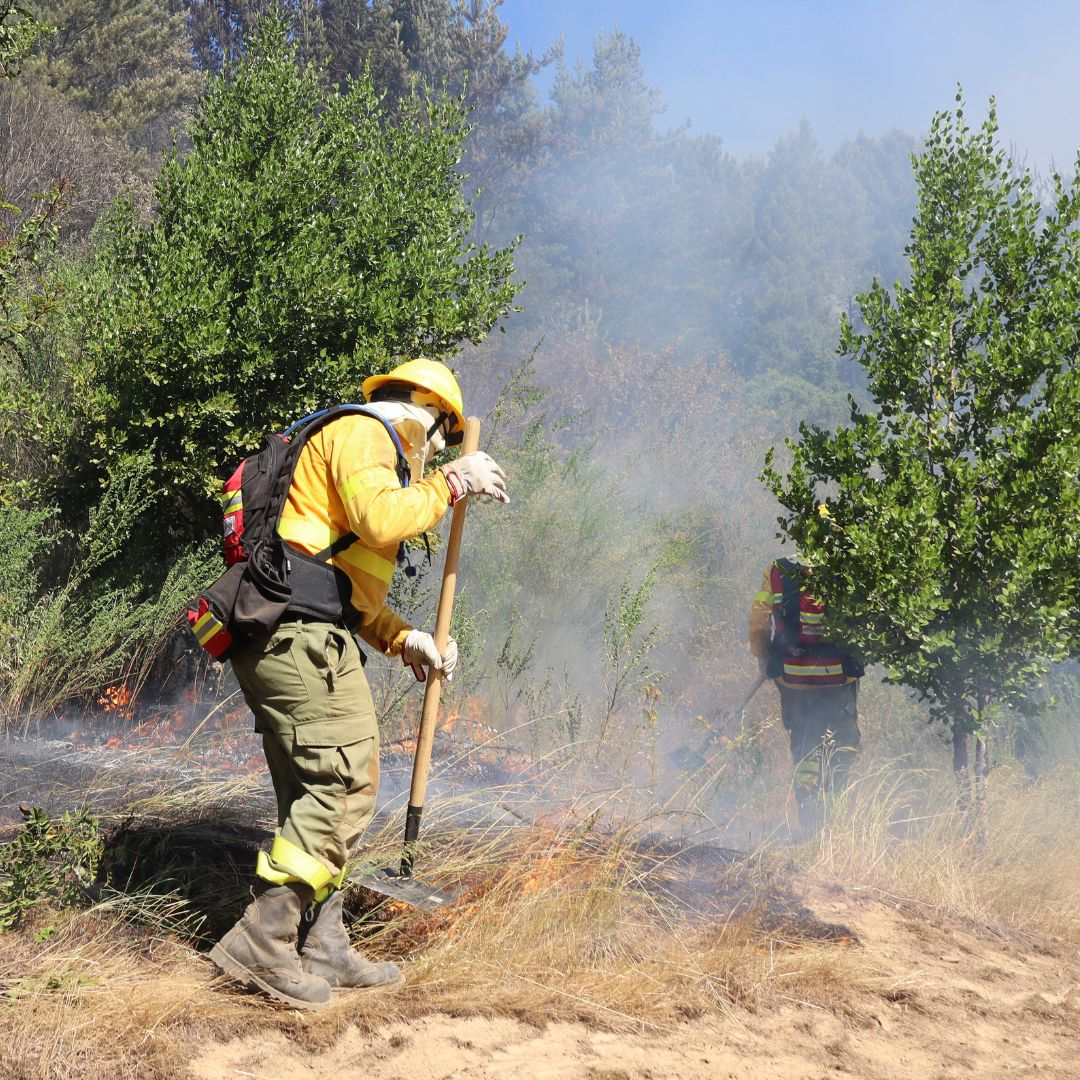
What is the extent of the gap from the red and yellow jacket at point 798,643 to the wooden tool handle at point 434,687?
288cm

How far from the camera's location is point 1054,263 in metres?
4.86

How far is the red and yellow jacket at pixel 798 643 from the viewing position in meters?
6.05

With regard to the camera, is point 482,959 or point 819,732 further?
point 819,732

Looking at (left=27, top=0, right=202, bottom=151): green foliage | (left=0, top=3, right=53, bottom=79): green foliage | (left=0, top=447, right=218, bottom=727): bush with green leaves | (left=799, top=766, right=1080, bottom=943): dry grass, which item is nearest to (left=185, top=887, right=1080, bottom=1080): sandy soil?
(left=799, top=766, right=1080, bottom=943): dry grass

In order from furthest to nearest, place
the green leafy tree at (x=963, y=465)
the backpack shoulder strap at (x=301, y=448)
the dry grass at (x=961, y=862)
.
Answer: the green leafy tree at (x=963, y=465), the dry grass at (x=961, y=862), the backpack shoulder strap at (x=301, y=448)

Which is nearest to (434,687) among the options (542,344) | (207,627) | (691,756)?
(207,627)

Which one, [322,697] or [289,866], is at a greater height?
[322,697]

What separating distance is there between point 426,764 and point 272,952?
34.0 inches

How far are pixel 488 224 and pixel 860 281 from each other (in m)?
11.0

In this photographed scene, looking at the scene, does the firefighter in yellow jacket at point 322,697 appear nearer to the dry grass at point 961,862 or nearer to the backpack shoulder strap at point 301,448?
the backpack shoulder strap at point 301,448

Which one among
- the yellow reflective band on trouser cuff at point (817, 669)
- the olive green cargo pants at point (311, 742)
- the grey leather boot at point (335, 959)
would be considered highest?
the yellow reflective band on trouser cuff at point (817, 669)

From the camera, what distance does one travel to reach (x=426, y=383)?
10.7ft

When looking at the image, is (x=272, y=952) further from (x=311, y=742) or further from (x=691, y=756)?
(x=691, y=756)

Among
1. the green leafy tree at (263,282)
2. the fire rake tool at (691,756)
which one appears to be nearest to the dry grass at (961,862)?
the fire rake tool at (691,756)
